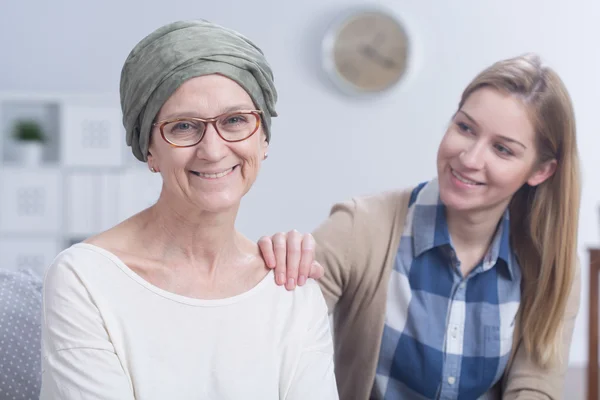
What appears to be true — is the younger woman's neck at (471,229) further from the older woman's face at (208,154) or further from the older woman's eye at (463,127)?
the older woman's face at (208,154)

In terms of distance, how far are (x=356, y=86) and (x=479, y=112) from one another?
2503 mm

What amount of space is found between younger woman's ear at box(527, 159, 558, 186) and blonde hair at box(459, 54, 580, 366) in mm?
11

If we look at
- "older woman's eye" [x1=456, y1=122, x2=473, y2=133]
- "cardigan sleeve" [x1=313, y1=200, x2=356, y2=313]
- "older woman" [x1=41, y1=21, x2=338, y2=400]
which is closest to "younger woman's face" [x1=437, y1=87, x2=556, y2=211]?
"older woman's eye" [x1=456, y1=122, x2=473, y2=133]

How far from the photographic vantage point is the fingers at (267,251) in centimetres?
135

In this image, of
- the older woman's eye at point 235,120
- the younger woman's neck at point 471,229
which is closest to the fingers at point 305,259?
the older woman's eye at point 235,120

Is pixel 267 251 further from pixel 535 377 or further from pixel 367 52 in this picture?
pixel 367 52

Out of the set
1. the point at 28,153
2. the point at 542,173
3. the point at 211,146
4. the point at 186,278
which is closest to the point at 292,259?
the point at 186,278

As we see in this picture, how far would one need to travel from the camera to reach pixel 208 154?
1154 mm

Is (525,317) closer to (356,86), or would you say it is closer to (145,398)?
(145,398)

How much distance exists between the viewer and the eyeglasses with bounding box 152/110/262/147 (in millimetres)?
1164

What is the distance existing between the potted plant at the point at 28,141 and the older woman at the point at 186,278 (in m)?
2.78

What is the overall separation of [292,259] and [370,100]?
285cm

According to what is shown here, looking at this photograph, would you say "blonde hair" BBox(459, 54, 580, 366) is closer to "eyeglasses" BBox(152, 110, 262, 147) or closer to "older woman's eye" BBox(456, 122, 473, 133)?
"older woman's eye" BBox(456, 122, 473, 133)

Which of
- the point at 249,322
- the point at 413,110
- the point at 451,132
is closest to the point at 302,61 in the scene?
the point at 413,110
